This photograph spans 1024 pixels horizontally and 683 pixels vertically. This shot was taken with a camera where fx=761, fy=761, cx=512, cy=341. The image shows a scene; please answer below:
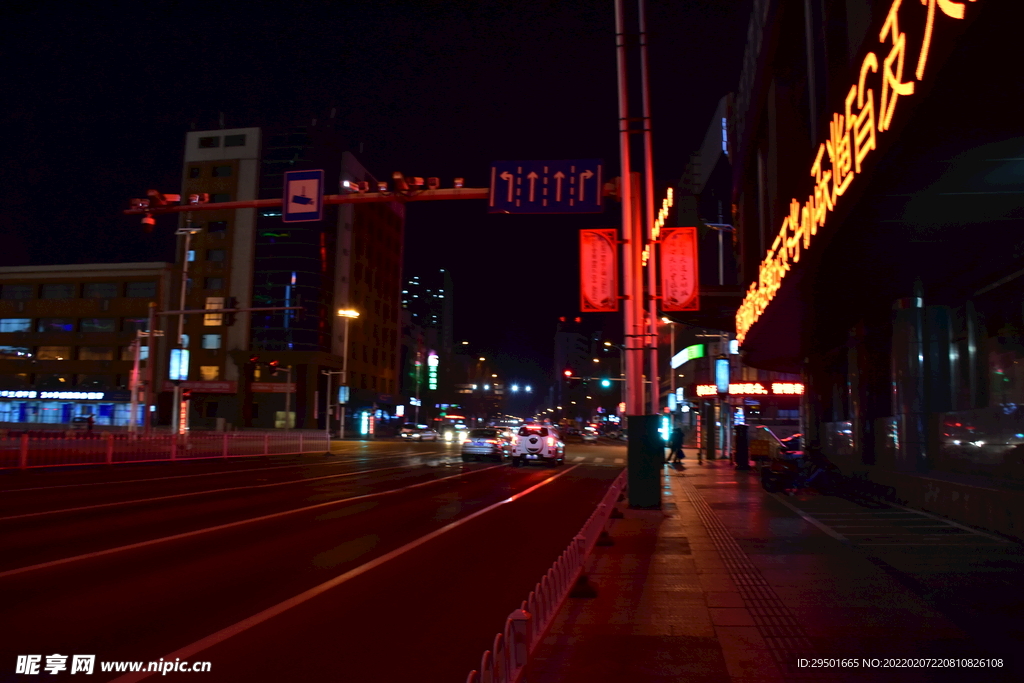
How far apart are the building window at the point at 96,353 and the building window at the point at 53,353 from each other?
1.31 meters

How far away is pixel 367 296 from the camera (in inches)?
3506

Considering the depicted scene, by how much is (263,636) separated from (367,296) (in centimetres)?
8473

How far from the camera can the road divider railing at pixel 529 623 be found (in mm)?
3486

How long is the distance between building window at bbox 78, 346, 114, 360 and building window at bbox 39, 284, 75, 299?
222 inches

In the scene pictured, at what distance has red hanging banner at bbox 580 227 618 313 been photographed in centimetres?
1570

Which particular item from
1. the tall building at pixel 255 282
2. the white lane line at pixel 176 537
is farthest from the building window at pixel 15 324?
the white lane line at pixel 176 537

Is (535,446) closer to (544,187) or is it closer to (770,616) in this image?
(544,187)

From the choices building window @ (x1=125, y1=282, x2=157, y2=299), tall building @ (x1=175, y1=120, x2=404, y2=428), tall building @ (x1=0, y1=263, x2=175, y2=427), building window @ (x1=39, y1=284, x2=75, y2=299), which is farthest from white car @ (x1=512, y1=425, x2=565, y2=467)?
building window @ (x1=39, y1=284, x2=75, y2=299)

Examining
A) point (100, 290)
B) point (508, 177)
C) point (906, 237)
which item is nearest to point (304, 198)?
point (508, 177)

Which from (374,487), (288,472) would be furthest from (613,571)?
(288,472)

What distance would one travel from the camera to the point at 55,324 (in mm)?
74125

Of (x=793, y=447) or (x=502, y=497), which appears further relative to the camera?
(x=793, y=447)

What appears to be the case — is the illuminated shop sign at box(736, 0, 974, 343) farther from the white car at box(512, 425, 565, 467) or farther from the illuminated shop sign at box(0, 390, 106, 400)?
the illuminated shop sign at box(0, 390, 106, 400)

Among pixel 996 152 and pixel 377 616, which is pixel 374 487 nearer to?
pixel 377 616
